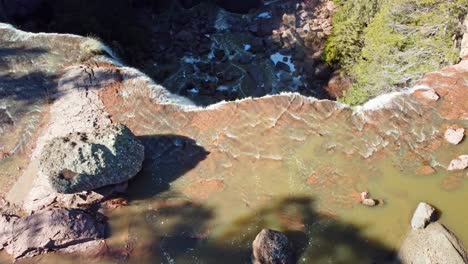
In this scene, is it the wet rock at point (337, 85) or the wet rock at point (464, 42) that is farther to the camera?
the wet rock at point (337, 85)

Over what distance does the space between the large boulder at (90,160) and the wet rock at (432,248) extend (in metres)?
4.53

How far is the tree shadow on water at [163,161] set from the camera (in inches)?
332

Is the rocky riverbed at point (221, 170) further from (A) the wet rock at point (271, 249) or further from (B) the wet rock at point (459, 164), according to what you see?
(A) the wet rock at point (271, 249)

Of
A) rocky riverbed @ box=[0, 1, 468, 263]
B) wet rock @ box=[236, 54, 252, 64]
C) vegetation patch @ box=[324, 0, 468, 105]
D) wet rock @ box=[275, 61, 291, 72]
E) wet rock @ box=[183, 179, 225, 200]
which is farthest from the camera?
wet rock @ box=[236, 54, 252, 64]

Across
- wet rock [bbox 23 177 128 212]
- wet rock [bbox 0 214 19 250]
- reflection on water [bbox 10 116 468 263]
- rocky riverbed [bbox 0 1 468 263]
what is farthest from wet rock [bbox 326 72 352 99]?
wet rock [bbox 0 214 19 250]

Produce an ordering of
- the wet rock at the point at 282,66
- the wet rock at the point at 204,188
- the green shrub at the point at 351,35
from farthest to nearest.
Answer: the wet rock at the point at 282,66, the green shrub at the point at 351,35, the wet rock at the point at 204,188

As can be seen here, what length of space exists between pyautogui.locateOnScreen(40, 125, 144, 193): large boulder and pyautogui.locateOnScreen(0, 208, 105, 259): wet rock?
50cm

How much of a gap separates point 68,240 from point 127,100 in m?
3.06

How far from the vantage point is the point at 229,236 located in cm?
771

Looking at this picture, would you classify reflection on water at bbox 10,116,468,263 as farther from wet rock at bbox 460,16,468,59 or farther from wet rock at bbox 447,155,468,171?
wet rock at bbox 460,16,468,59

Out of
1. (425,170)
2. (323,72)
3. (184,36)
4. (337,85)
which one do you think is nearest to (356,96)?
(337,85)

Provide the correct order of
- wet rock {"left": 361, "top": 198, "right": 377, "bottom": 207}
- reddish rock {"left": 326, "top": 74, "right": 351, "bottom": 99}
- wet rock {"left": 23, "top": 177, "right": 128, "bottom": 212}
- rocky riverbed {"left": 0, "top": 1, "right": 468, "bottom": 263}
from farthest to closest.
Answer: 1. reddish rock {"left": 326, "top": 74, "right": 351, "bottom": 99}
2. wet rock {"left": 23, "top": 177, "right": 128, "bottom": 212}
3. wet rock {"left": 361, "top": 198, "right": 377, "bottom": 207}
4. rocky riverbed {"left": 0, "top": 1, "right": 468, "bottom": 263}

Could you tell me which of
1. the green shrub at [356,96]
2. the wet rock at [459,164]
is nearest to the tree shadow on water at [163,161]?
the wet rock at [459,164]

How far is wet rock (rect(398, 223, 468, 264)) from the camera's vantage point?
283 inches
